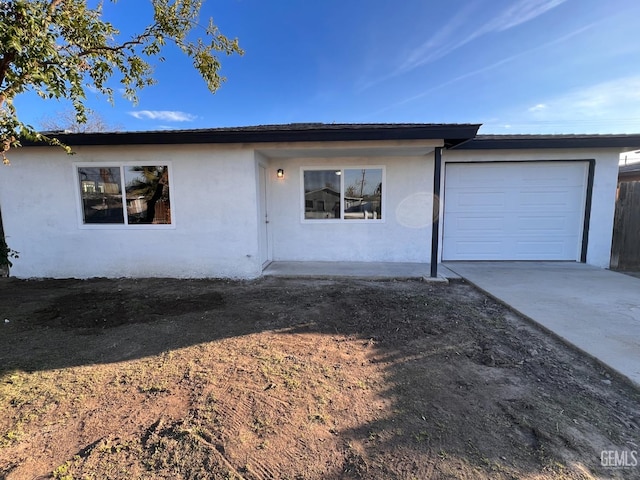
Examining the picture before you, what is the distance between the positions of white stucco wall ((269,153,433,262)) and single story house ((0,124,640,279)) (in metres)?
0.03

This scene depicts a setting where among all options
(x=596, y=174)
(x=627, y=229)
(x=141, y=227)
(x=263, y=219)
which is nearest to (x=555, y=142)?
(x=596, y=174)

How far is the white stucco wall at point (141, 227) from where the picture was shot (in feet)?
20.1

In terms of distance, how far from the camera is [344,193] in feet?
24.0

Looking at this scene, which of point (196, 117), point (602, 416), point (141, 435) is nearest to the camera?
point (141, 435)

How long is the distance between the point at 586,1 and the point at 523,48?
180 cm

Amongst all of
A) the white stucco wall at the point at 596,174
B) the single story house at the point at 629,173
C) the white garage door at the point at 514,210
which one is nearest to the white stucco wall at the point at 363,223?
the white garage door at the point at 514,210

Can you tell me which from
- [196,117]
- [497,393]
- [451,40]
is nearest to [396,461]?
[497,393]

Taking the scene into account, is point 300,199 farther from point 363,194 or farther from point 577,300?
point 577,300

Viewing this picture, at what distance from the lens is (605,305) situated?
14.3 ft

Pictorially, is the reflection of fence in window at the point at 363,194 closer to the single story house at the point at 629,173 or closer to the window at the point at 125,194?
the window at the point at 125,194

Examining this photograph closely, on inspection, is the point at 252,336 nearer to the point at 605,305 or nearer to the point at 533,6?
the point at 605,305

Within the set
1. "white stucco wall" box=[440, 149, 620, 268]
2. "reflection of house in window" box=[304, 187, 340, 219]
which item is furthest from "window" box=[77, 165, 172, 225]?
"white stucco wall" box=[440, 149, 620, 268]

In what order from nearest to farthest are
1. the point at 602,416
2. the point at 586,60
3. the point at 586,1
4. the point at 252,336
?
the point at 602,416 → the point at 252,336 → the point at 586,1 → the point at 586,60

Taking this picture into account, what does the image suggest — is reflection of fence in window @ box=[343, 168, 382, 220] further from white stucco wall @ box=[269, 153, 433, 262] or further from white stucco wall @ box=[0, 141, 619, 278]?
white stucco wall @ box=[0, 141, 619, 278]
